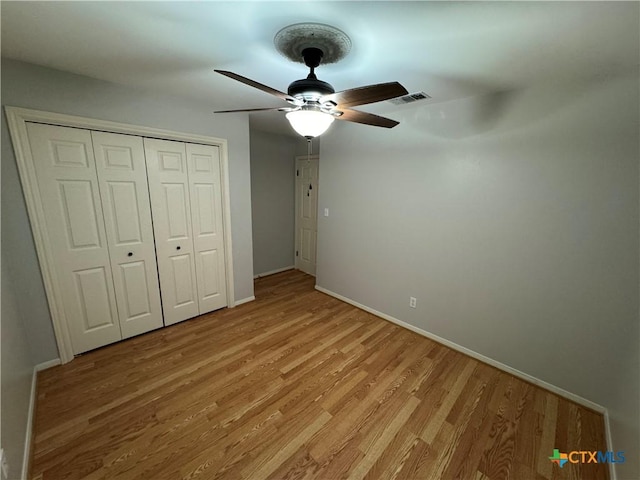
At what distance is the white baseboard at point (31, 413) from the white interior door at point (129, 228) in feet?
1.69

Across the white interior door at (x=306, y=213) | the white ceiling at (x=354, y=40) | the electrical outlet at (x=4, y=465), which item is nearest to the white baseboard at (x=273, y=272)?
the white interior door at (x=306, y=213)

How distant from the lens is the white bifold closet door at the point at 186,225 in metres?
2.46

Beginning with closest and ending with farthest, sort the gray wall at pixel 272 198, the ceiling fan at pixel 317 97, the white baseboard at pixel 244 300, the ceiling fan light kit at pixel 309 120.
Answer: the ceiling fan at pixel 317 97, the ceiling fan light kit at pixel 309 120, the white baseboard at pixel 244 300, the gray wall at pixel 272 198

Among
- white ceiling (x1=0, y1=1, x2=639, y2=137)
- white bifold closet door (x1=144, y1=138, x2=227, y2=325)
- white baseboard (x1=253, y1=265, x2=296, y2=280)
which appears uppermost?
white ceiling (x1=0, y1=1, x2=639, y2=137)

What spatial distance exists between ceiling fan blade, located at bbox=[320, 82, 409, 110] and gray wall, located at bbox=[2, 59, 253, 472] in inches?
75.8

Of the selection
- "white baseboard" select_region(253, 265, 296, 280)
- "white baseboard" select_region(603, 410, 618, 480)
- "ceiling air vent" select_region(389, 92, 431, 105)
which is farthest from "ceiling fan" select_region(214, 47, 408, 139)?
"white baseboard" select_region(253, 265, 296, 280)

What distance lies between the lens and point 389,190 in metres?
2.75

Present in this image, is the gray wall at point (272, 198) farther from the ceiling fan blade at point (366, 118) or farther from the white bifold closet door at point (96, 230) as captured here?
the ceiling fan blade at point (366, 118)

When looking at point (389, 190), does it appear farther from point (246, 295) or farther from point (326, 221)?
point (246, 295)

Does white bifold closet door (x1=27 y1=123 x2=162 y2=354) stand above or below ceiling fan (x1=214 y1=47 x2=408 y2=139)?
below

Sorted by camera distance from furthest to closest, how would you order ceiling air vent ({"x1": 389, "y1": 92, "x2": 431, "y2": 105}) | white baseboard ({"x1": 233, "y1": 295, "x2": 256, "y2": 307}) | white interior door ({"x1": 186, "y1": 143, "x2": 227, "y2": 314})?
white baseboard ({"x1": 233, "y1": 295, "x2": 256, "y2": 307}), white interior door ({"x1": 186, "y1": 143, "x2": 227, "y2": 314}), ceiling air vent ({"x1": 389, "y1": 92, "x2": 431, "y2": 105})

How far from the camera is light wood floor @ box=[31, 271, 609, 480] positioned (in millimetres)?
1421

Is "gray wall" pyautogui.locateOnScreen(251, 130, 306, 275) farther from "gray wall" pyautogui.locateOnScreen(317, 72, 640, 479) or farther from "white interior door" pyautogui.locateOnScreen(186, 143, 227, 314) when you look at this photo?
"gray wall" pyautogui.locateOnScreen(317, 72, 640, 479)

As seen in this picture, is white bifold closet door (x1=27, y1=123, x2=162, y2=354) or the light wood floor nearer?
the light wood floor
